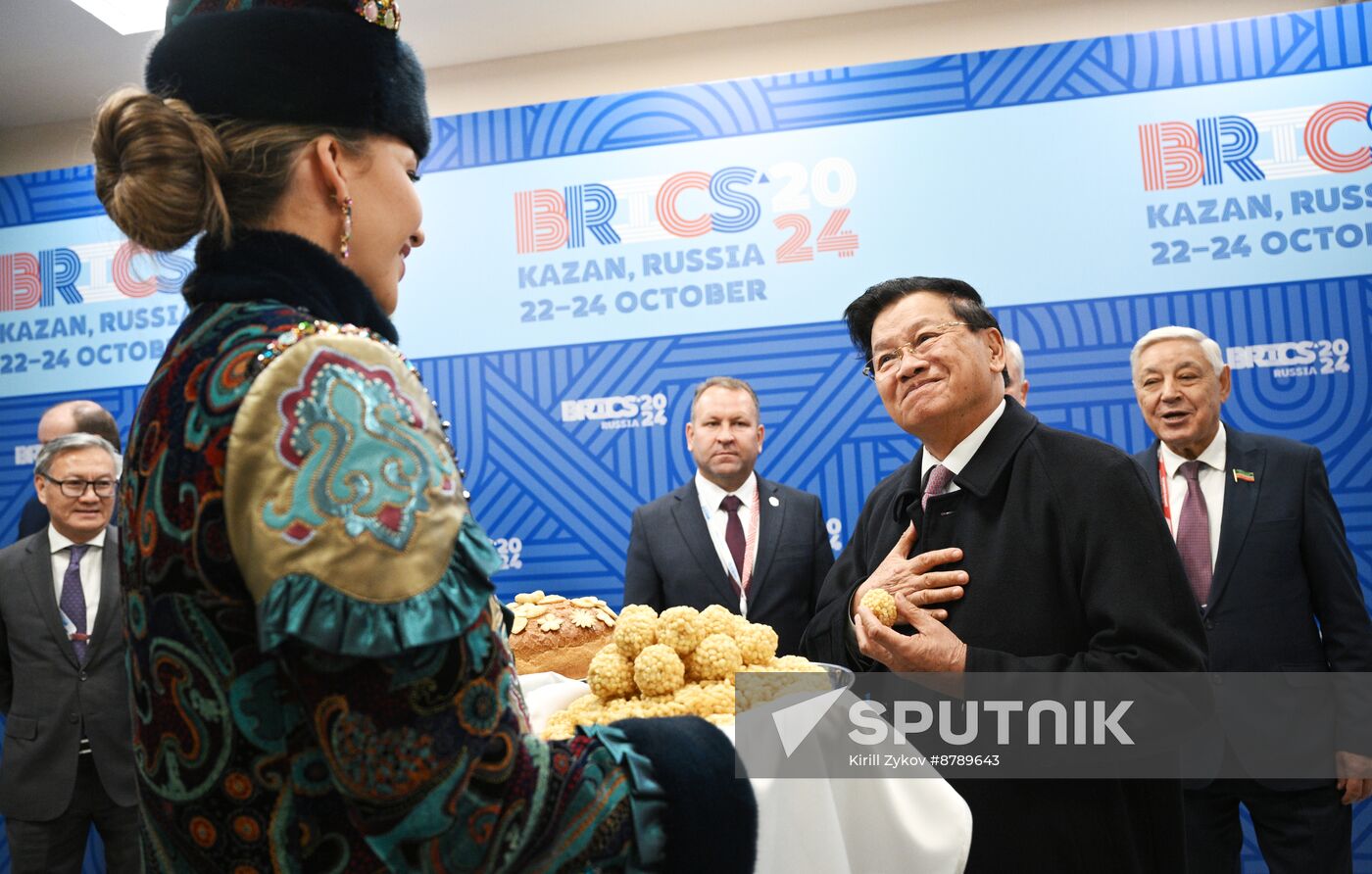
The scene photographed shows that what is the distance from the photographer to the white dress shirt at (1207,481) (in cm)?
358

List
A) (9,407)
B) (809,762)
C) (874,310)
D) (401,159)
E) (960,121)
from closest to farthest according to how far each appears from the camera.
Result: (401,159)
(809,762)
(874,310)
(960,121)
(9,407)

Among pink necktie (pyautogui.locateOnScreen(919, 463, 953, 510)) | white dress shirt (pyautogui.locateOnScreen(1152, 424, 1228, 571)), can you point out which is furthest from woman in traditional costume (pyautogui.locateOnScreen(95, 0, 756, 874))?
white dress shirt (pyautogui.locateOnScreen(1152, 424, 1228, 571))

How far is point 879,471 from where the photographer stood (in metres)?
4.70

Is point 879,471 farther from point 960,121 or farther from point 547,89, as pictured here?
point 547,89

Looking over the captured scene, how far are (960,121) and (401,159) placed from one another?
3.97m

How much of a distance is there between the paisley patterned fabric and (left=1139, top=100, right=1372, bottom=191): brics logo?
4.31 metres

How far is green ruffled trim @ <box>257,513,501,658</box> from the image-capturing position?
0.81 meters

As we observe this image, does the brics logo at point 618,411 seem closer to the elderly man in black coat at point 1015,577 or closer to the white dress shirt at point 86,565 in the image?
the white dress shirt at point 86,565

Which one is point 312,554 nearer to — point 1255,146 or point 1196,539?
point 1196,539

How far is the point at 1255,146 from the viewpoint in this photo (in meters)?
4.38

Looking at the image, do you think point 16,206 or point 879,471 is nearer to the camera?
point 879,471

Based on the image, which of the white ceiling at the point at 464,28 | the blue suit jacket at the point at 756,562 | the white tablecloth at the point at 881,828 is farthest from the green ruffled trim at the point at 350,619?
the white ceiling at the point at 464,28

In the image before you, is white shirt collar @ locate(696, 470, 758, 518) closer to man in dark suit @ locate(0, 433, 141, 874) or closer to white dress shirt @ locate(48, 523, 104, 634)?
man in dark suit @ locate(0, 433, 141, 874)

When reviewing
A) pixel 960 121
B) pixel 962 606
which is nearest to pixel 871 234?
pixel 960 121
